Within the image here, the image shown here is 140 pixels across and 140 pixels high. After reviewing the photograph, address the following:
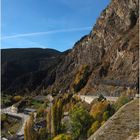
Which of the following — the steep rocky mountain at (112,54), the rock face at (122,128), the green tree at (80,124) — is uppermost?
the steep rocky mountain at (112,54)

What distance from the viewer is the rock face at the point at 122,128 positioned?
41.0 ft

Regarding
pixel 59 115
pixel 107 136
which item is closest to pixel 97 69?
pixel 59 115

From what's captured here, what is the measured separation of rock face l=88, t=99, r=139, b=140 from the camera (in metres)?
12.5

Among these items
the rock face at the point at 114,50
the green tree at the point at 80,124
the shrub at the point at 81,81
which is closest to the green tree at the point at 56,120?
the green tree at the point at 80,124

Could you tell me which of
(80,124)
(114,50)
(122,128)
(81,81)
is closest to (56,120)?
(80,124)

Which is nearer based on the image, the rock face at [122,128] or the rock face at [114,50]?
the rock face at [122,128]

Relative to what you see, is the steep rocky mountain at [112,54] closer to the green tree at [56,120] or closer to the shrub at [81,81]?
the shrub at [81,81]

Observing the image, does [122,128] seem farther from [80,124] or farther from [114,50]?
[114,50]

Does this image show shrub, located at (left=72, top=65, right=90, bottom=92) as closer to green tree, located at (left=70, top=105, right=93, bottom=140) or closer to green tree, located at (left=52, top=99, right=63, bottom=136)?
green tree, located at (left=52, top=99, right=63, bottom=136)

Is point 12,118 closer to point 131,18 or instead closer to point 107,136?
point 131,18

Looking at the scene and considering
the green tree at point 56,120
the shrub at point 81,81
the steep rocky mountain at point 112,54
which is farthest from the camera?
the shrub at point 81,81

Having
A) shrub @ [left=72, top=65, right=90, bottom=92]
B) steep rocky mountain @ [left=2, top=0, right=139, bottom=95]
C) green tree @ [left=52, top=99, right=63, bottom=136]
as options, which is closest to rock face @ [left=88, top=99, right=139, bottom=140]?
green tree @ [left=52, top=99, right=63, bottom=136]

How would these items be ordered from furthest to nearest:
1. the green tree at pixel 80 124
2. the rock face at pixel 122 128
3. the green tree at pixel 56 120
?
the green tree at pixel 56 120
the green tree at pixel 80 124
the rock face at pixel 122 128

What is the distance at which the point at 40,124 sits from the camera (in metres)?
93.4
